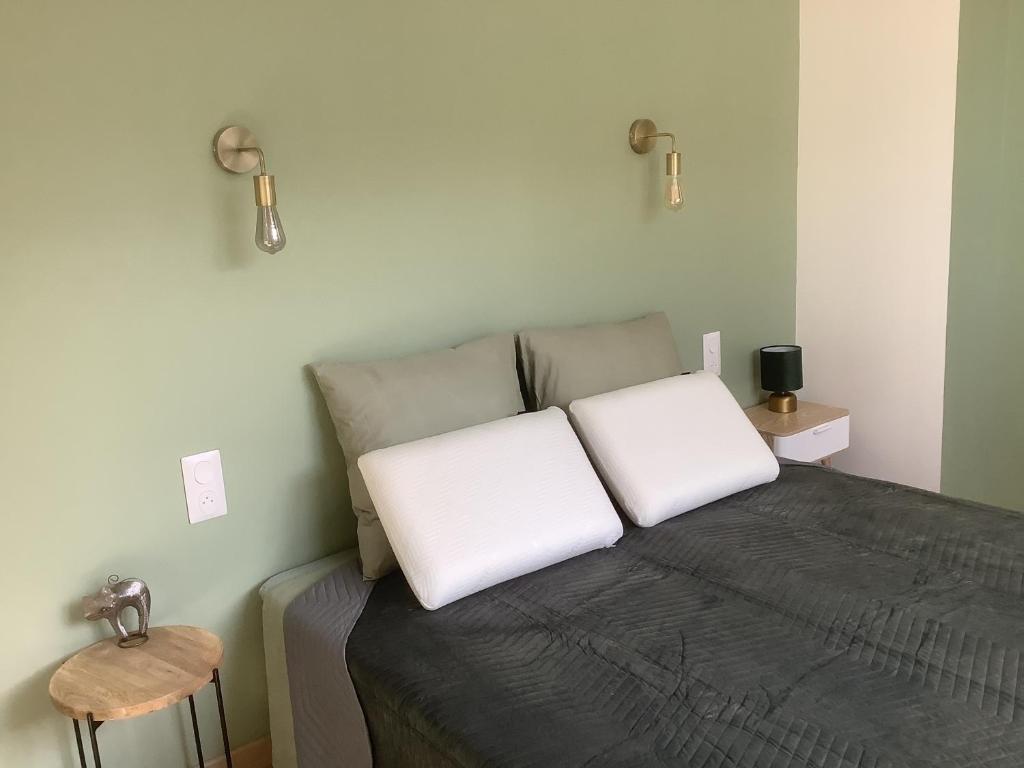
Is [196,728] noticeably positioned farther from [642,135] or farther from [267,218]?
[642,135]

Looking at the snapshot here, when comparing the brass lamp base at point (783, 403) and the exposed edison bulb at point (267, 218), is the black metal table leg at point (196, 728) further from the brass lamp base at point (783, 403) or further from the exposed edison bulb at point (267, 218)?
the brass lamp base at point (783, 403)

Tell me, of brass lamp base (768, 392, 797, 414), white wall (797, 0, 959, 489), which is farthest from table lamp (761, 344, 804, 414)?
white wall (797, 0, 959, 489)

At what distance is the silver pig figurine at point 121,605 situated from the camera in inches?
64.5

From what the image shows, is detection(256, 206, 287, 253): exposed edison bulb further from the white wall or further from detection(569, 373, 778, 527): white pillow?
the white wall

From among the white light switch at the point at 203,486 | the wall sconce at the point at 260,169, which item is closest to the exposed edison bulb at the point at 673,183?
the wall sconce at the point at 260,169

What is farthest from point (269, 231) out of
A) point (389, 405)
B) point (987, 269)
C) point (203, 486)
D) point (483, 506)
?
point (987, 269)

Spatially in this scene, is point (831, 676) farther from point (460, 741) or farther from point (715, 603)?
point (460, 741)

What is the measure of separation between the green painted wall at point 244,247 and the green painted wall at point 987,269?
3.21 feet

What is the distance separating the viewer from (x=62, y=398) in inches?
63.7

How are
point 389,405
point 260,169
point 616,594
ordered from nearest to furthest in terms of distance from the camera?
point 616,594
point 260,169
point 389,405

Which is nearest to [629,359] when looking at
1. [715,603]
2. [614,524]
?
[614,524]

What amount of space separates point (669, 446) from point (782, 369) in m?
1.01

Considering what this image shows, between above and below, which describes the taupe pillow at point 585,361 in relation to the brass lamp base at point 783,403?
above

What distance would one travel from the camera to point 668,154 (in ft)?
8.00
